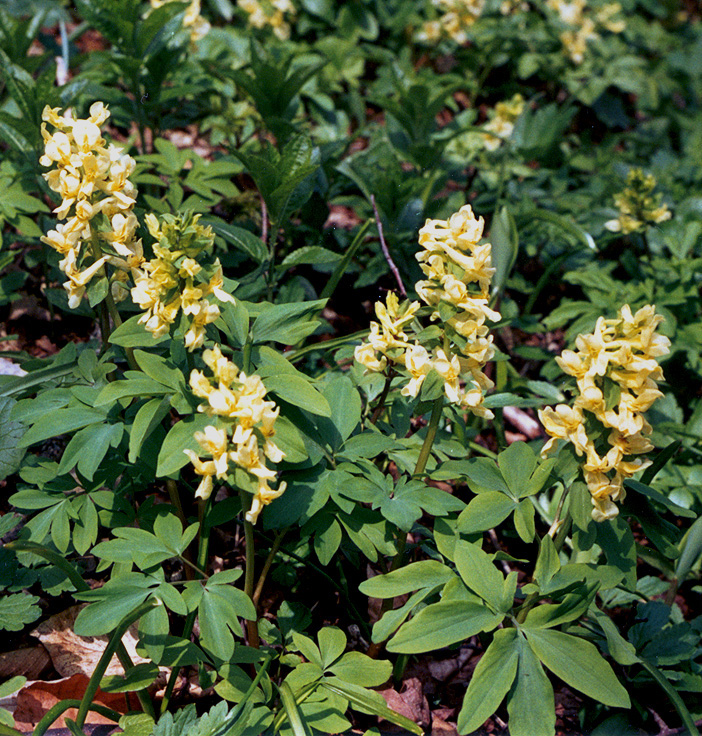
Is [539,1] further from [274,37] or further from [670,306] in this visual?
[670,306]

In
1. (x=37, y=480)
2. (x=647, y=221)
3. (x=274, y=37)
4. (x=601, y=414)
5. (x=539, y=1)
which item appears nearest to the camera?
(x=601, y=414)

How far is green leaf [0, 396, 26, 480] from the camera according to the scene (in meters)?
1.79

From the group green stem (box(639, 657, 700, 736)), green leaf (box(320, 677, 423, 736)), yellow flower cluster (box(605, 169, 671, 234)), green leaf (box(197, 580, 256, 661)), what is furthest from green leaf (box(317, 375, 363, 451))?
yellow flower cluster (box(605, 169, 671, 234))

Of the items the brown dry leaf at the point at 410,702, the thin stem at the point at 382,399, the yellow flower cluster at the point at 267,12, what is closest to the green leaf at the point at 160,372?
the thin stem at the point at 382,399

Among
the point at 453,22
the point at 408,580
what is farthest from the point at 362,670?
the point at 453,22

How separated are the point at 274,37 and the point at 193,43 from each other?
21.6 inches

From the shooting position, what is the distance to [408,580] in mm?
1583

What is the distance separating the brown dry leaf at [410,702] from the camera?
181 centimetres

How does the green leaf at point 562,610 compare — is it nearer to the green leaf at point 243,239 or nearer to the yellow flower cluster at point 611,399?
the yellow flower cluster at point 611,399

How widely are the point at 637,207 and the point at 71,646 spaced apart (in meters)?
2.72

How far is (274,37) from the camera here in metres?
3.85

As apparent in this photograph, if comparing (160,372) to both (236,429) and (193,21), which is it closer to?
(236,429)

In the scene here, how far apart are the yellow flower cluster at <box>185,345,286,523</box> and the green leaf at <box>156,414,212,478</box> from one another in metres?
0.03

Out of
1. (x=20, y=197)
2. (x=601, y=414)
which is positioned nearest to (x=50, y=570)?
(x=20, y=197)
